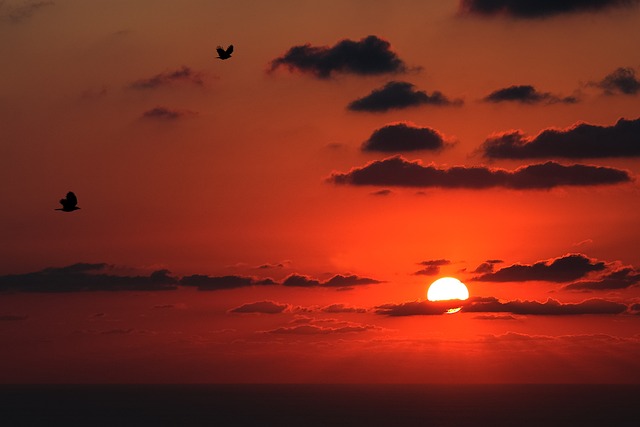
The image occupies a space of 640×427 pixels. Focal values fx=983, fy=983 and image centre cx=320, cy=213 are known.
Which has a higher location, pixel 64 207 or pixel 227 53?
pixel 227 53

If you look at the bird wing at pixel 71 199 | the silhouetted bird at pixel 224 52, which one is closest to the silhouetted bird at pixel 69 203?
the bird wing at pixel 71 199

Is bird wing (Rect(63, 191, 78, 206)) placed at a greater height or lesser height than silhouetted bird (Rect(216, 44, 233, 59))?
lesser

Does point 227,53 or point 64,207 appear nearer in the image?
point 64,207

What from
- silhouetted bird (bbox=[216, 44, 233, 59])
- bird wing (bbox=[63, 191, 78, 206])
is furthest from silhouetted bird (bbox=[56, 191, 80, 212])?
silhouetted bird (bbox=[216, 44, 233, 59])

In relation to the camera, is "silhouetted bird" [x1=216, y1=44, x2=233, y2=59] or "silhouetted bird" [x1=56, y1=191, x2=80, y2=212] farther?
"silhouetted bird" [x1=216, y1=44, x2=233, y2=59]

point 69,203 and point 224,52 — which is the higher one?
point 224,52

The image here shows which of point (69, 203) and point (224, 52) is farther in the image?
point (224, 52)

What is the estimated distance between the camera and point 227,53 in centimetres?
9050

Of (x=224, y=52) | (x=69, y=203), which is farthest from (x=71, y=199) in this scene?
(x=224, y=52)

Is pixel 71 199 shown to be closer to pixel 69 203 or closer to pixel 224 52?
pixel 69 203

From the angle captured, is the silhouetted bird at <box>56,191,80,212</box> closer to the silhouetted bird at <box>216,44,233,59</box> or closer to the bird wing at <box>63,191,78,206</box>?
the bird wing at <box>63,191,78,206</box>

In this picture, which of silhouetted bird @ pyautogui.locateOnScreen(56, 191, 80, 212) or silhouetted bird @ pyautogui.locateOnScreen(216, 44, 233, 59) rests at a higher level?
silhouetted bird @ pyautogui.locateOnScreen(216, 44, 233, 59)

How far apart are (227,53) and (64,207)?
22.2 meters

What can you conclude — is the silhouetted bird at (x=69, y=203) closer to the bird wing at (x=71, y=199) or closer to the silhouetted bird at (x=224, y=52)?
the bird wing at (x=71, y=199)
